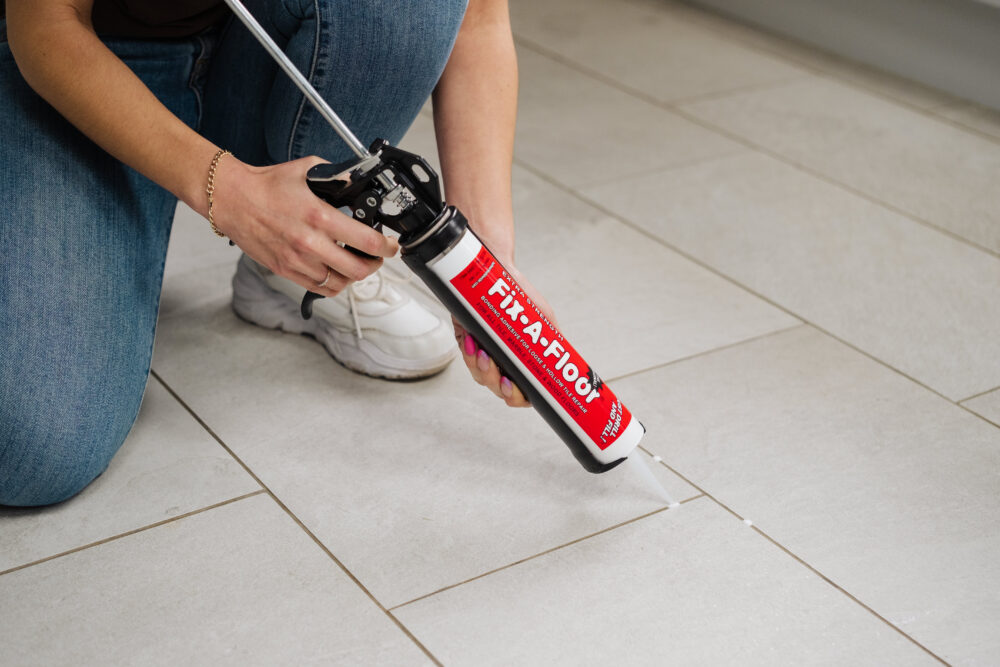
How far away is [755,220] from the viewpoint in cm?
167

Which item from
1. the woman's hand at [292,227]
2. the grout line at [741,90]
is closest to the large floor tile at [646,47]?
the grout line at [741,90]

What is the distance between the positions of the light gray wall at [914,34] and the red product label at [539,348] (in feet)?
5.06

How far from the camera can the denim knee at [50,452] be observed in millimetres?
961

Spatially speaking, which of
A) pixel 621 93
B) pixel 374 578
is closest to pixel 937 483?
pixel 374 578

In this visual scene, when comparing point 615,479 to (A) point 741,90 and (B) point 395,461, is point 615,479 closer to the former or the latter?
(B) point 395,461

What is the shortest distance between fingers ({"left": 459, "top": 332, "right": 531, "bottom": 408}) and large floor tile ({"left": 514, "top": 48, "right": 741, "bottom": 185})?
86cm

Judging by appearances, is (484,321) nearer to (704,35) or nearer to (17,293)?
(17,293)

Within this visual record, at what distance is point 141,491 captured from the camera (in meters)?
1.04

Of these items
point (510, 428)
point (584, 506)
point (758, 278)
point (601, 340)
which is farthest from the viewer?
point (758, 278)

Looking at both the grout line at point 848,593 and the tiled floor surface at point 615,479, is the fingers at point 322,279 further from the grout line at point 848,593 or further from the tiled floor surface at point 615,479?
the grout line at point 848,593

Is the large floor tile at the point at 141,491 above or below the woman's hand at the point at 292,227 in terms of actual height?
below

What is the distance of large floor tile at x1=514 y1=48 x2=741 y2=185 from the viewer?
1.84 m

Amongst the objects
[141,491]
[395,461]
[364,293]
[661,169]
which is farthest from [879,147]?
[141,491]

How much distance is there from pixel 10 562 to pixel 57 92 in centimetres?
41
